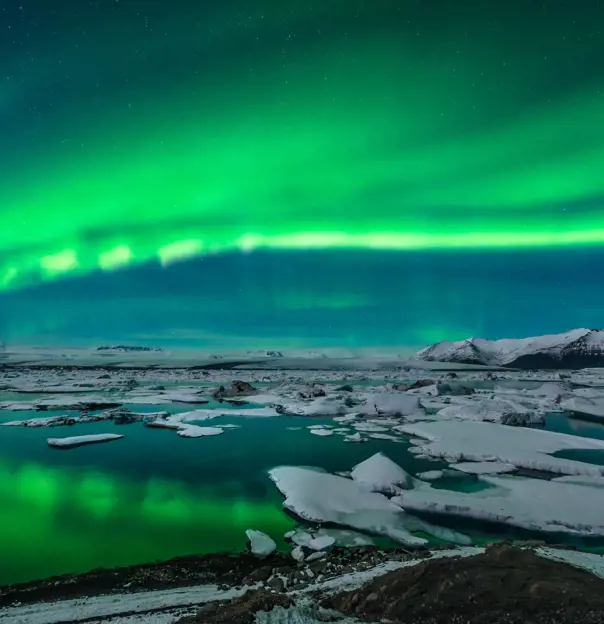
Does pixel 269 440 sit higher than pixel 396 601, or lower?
lower

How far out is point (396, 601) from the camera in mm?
4586

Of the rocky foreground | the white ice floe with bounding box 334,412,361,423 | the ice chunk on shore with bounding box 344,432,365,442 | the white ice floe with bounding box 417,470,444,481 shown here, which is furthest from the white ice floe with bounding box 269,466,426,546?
the white ice floe with bounding box 334,412,361,423

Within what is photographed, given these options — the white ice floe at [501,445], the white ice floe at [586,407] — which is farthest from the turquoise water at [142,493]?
the white ice floe at [586,407]

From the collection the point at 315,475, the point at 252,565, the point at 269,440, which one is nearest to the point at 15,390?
the point at 269,440

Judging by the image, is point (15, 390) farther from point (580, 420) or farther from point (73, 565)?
point (580, 420)

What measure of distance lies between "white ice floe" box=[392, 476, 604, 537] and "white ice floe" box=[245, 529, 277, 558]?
272cm

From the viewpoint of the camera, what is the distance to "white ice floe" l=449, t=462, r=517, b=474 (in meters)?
11.0

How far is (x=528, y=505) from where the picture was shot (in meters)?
8.38

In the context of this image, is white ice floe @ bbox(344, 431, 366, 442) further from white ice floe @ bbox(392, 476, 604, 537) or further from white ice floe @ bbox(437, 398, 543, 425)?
white ice floe @ bbox(392, 476, 604, 537)

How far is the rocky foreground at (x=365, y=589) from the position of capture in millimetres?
4246

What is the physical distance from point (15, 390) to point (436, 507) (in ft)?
117

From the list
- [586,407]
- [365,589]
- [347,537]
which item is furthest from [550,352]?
[365,589]

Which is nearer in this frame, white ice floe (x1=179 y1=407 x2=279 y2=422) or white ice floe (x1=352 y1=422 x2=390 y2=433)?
white ice floe (x1=352 y1=422 x2=390 y2=433)

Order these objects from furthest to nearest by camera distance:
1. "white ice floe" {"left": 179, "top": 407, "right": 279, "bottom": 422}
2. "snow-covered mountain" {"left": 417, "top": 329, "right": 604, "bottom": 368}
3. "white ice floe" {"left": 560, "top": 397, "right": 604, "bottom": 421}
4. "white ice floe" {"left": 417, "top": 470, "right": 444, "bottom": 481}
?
"snow-covered mountain" {"left": 417, "top": 329, "right": 604, "bottom": 368} < "white ice floe" {"left": 560, "top": 397, "right": 604, "bottom": 421} < "white ice floe" {"left": 179, "top": 407, "right": 279, "bottom": 422} < "white ice floe" {"left": 417, "top": 470, "right": 444, "bottom": 481}
